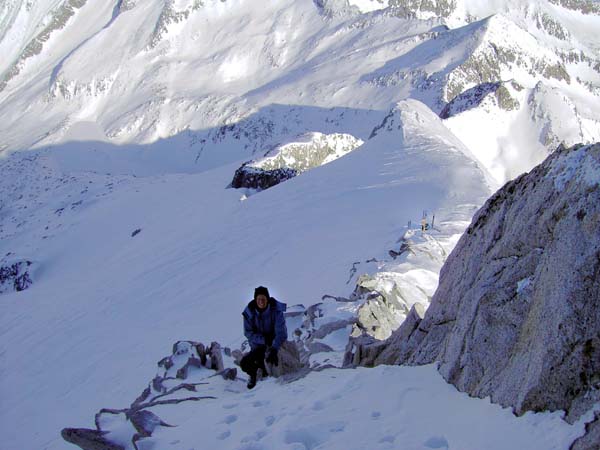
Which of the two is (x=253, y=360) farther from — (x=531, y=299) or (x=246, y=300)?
(x=246, y=300)

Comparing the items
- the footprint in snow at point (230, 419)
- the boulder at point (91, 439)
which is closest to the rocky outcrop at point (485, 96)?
the footprint in snow at point (230, 419)

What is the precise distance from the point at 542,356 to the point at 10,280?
42753 mm

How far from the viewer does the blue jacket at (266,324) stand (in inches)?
301

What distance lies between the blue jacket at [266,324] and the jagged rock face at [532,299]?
183cm

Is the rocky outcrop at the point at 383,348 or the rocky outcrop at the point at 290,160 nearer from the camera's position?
the rocky outcrop at the point at 383,348

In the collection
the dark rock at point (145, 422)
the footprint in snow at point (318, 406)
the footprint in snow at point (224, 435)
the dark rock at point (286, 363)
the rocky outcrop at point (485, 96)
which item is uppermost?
the dark rock at point (145, 422)

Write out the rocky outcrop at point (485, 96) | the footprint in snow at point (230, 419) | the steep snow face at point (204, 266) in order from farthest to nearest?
the rocky outcrop at point (485, 96) < the steep snow face at point (204, 266) < the footprint in snow at point (230, 419)

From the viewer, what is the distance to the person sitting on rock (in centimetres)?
764

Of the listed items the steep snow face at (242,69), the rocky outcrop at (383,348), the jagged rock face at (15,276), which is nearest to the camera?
the rocky outcrop at (383,348)

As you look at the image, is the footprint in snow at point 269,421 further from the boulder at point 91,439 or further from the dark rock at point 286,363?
the dark rock at point 286,363

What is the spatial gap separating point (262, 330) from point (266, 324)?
0.12 m

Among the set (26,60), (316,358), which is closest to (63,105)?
(26,60)

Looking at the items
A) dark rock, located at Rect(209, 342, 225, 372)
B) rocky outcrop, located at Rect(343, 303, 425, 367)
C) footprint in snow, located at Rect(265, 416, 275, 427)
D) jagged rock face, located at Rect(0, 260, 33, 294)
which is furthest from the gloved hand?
jagged rock face, located at Rect(0, 260, 33, 294)

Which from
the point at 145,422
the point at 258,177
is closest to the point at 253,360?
the point at 145,422
